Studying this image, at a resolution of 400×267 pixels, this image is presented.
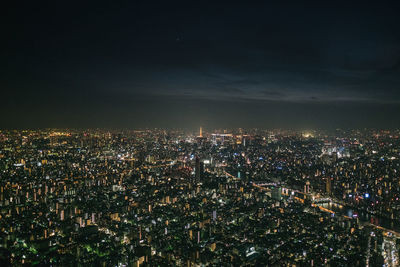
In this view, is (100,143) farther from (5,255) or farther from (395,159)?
(395,159)

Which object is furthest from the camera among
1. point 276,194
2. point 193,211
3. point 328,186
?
point 328,186

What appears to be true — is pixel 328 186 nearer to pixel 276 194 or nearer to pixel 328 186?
pixel 328 186

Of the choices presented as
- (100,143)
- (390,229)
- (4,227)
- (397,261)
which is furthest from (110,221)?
(100,143)

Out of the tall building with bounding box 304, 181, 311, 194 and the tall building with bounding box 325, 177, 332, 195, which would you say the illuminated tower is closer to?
the tall building with bounding box 325, 177, 332, 195

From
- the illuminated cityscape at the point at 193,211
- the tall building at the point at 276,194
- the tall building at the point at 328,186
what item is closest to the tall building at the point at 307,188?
the illuminated cityscape at the point at 193,211

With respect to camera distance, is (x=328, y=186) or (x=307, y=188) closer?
(x=328, y=186)

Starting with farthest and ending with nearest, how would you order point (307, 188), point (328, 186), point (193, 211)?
point (307, 188)
point (328, 186)
point (193, 211)

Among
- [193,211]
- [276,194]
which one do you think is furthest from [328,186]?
[193,211]

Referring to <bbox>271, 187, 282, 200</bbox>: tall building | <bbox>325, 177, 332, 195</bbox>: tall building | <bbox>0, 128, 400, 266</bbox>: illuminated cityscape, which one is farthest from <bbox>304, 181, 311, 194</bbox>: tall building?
<bbox>271, 187, 282, 200</bbox>: tall building

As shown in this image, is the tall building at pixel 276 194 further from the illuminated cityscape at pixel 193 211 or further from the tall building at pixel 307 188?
the tall building at pixel 307 188

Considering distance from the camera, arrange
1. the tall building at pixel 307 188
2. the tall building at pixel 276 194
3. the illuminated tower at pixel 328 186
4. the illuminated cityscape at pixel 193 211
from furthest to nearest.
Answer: the tall building at pixel 307 188
the illuminated tower at pixel 328 186
the tall building at pixel 276 194
the illuminated cityscape at pixel 193 211

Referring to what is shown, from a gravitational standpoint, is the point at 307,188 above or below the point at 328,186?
below

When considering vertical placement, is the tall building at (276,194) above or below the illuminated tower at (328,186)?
below
